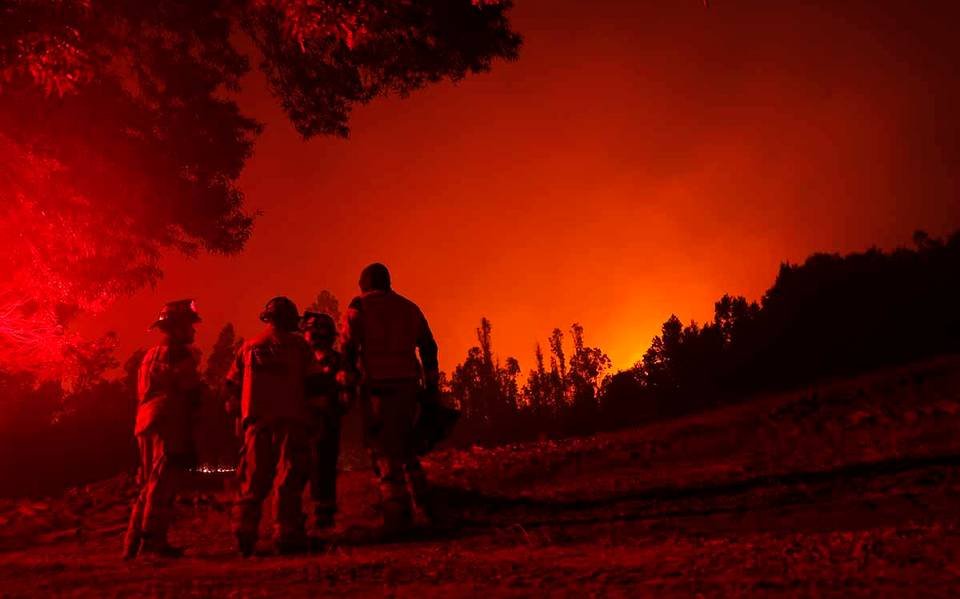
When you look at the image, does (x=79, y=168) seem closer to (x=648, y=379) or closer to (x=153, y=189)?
(x=153, y=189)

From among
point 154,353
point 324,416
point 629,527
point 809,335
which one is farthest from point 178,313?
point 809,335

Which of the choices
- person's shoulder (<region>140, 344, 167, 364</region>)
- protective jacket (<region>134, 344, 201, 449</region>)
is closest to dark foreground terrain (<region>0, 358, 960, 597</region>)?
protective jacket (<region>134, 344, 201, 449</region>)

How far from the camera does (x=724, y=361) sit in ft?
168

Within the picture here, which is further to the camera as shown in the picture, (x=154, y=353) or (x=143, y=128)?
(x=143, y=128)

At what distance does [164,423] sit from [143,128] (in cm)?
856

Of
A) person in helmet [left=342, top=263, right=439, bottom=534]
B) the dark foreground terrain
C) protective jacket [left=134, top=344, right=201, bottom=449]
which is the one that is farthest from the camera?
person in helmet [left=342, top=263, right=439, bottom=534]

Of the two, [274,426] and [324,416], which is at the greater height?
[324,416]

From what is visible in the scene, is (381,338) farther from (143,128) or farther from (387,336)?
(143,128)

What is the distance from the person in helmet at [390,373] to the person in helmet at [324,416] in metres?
0.29

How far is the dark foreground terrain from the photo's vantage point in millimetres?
3688

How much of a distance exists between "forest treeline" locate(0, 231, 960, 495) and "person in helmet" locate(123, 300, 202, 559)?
69.9 ft

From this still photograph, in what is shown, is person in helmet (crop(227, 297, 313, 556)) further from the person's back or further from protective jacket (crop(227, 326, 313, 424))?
the person's back

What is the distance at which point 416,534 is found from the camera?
5.76 metres

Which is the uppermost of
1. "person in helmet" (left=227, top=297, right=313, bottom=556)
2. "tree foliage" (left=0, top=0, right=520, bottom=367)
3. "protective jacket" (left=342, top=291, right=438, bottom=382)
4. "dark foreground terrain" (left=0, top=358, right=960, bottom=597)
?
"tree foliage" (left=0, top=0, right=520, bottom=367)
